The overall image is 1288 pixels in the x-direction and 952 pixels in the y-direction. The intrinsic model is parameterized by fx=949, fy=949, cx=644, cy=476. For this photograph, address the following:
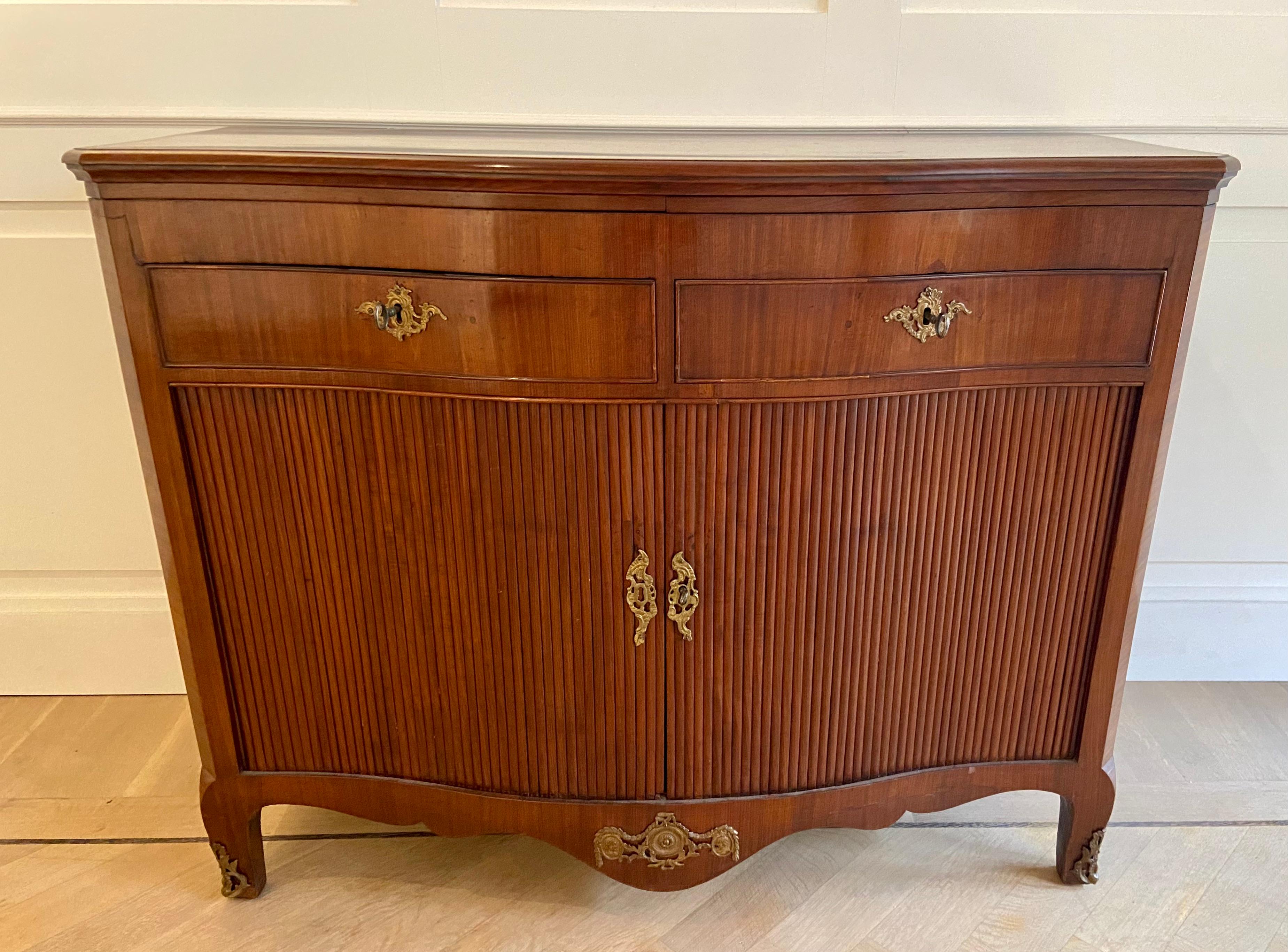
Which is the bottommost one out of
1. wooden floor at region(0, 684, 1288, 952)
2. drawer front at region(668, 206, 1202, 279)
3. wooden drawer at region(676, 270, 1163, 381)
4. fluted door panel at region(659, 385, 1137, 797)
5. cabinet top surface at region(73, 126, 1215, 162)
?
wooden floor at region(0, 684, 1288, 952)

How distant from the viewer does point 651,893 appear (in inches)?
49.7

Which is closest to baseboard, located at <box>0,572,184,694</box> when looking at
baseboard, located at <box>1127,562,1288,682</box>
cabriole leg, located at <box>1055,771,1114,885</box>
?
cabriole leg, located at <box>1055,771,1114,885</box>

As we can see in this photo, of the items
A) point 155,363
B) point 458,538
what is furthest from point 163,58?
point 458,538

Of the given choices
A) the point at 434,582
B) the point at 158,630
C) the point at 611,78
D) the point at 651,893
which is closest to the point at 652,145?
the point at 611,78

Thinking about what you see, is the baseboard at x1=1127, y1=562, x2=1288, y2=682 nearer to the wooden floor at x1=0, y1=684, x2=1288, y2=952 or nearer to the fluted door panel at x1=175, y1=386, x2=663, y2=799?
the wooden floor at x1=0, y1=684, x2=1288, y2=952

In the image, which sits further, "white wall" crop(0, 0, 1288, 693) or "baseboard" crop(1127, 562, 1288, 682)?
"baseboard" crop(1127, 562, 1288, 682)

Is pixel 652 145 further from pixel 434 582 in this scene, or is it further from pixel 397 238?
pixel 434 582

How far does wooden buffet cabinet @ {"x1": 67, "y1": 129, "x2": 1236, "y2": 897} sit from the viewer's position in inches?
35.9

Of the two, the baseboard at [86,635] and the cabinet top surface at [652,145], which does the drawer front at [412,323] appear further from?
the baseboard at [86,635]

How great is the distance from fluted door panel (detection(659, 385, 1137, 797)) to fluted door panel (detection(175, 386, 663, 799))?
7 centimetres

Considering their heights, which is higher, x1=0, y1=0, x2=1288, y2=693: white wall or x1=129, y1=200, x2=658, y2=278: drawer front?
x1=0, y1=0, x2=1288, y2=693: white wall

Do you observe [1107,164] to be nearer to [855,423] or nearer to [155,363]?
[855,423]

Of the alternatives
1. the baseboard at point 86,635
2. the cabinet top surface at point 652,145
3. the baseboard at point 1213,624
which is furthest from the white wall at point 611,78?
the baseboard at point 1213,624

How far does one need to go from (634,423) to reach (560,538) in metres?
0.16
